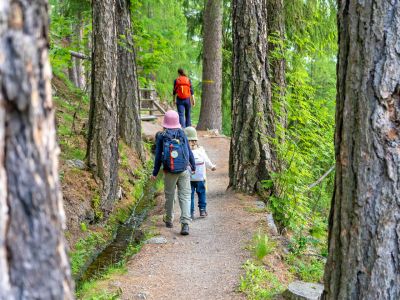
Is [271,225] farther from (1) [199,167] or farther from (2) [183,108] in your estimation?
(2) [183,108]

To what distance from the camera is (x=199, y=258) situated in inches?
267

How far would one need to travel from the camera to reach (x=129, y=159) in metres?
12.6

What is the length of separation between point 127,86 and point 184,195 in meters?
5.83

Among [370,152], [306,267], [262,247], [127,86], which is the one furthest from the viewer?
[127,86]

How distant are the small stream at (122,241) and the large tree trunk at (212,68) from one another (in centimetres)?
855

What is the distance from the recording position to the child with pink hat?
7238 mm

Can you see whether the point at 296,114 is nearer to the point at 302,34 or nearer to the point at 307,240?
the point at 307,240

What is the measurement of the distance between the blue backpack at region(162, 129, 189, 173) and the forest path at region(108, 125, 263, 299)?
1129mm

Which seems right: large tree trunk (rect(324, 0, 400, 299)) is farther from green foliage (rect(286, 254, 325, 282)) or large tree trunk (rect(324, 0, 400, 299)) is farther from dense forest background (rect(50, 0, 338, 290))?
dense forest background (rect(50, 0, 338, 290))

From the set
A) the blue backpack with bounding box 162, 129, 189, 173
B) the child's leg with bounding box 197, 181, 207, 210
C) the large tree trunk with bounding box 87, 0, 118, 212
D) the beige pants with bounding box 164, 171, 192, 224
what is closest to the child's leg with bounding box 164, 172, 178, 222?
the beige pants with bounding box 164, 171, 192, 224

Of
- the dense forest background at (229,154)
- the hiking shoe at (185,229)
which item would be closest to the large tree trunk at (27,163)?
the dense forest background at (229,154)

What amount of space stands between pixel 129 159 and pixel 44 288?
36.0ft

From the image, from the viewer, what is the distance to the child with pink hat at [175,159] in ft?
23.7

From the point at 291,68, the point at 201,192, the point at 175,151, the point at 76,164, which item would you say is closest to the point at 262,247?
the point at 175,151
